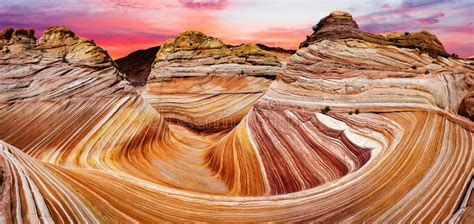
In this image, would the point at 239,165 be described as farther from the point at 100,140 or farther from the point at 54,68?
the point at 54,68

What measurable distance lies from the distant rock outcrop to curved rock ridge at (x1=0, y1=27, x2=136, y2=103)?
3351 cm

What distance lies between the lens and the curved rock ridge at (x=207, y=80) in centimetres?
2325

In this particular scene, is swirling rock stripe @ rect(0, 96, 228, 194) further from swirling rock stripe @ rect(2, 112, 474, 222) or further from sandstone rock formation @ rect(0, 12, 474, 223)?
swirling rock stripe @ rect(2, 112, 474, 222)

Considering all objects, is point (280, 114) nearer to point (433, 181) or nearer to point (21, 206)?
point (433, 181)

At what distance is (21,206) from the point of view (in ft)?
20.0

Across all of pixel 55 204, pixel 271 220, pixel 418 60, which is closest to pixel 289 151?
pixel 271 220

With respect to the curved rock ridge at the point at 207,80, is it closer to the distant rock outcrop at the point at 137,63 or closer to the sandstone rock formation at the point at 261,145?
the sandstone rock formation at the point at 261,145

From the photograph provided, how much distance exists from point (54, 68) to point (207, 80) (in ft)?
36.9

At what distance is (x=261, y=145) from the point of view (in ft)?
40.5

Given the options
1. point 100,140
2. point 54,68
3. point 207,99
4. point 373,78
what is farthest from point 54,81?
point 373,78

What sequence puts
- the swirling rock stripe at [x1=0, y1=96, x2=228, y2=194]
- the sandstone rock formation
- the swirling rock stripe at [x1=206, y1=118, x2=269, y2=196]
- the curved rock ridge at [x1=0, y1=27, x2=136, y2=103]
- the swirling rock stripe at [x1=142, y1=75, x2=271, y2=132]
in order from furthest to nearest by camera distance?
the swirling rock stripe at [x1=142, y1=75, x2=271, y2=132] → the curved rock ridge at [x1=0, y1=27, x2=136, y2=103] → the swirling rock stripe at [x1=0, y1=96, x2=228, y2=194] → the swirling rock stripe at [x1=206, y1=118, x2=269, y2=196] → the sandstone rock formation

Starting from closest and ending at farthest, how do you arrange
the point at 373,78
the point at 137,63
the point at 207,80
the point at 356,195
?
the point at 356,195 < the point at 373,78 < the point at 207,80 < the point at 137,63

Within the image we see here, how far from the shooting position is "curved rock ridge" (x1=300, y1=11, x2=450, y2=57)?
13703mm

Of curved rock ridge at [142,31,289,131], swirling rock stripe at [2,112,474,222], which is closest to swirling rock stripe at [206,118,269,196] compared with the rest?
swirling rock stripe at [2,112,474,222]
